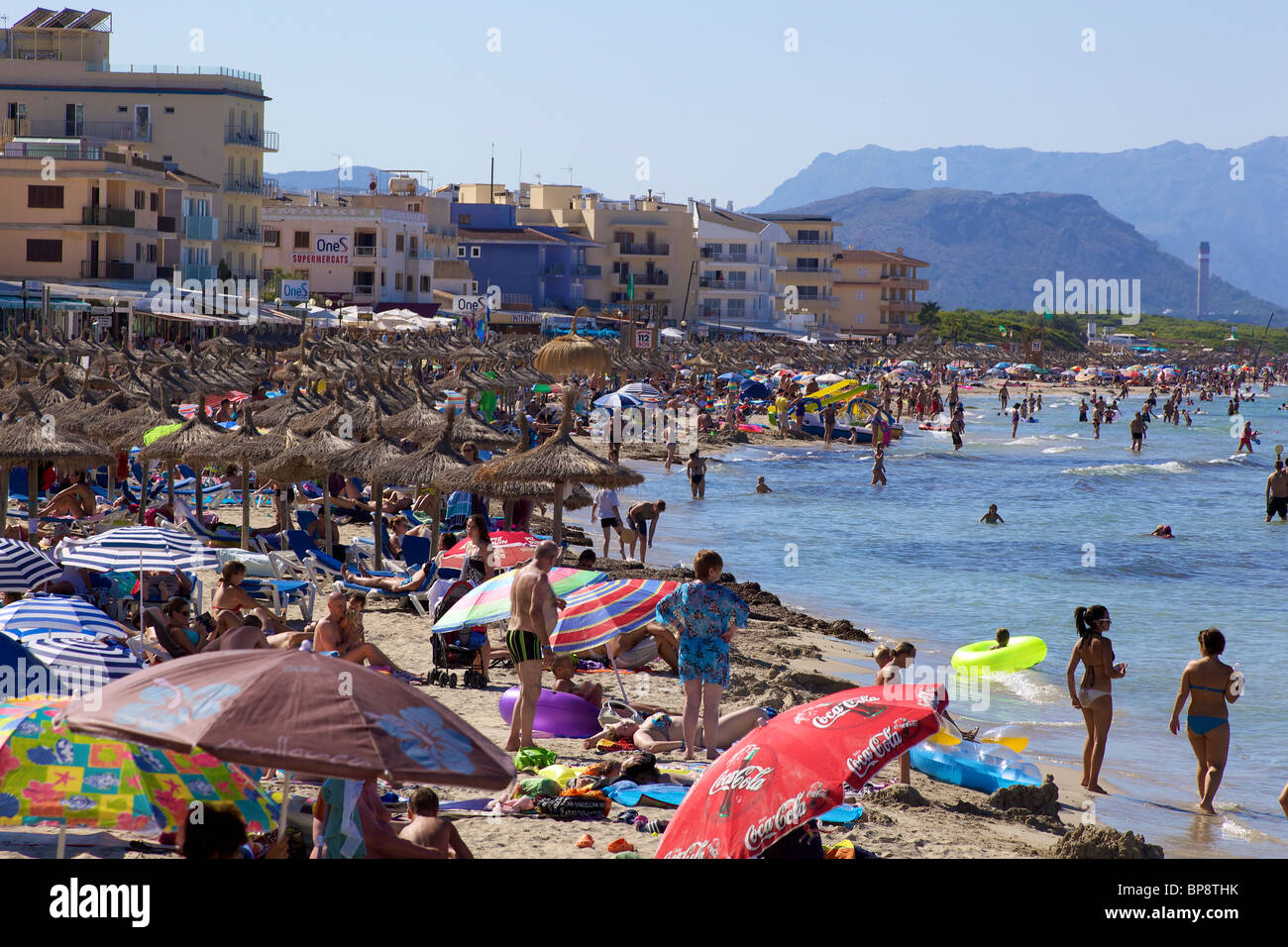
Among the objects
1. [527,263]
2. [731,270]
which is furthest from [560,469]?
[731,270]

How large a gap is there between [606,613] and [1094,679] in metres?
3.51

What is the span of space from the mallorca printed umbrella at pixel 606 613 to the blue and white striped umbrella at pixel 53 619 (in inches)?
115

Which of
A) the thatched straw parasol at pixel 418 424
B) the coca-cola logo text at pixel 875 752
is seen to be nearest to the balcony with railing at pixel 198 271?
the thatched straw parasol at pixel 418 424

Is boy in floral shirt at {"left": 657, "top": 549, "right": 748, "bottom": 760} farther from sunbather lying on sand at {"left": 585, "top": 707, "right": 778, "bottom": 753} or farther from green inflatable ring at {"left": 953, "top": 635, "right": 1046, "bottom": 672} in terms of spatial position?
green inflatable ring at {"left": 953, "top": 635, "right": 1046, "bottom": 672}

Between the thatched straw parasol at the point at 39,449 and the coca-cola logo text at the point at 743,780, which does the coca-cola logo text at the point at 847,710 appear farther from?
the thatched straw parasol at the point at 39,449

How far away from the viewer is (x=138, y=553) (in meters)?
9.78

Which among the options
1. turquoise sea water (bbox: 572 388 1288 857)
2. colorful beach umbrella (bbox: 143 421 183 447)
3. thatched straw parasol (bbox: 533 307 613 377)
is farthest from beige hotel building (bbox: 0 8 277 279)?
colorful beach umbrella (bbox: 143 421 183 447)

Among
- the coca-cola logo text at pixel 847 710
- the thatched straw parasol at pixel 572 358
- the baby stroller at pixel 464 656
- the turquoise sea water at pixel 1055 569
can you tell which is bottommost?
the turquoise sea water at pixel 1055 569

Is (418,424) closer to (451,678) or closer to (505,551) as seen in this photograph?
(505,551)

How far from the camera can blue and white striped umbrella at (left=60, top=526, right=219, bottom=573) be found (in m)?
9.73

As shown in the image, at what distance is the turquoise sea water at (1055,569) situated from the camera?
37.2 feet

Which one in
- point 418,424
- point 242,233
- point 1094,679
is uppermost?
point 242,233

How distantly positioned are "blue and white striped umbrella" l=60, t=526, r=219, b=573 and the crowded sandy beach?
3cm
